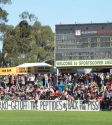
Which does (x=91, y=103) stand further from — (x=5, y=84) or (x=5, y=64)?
(x=5, y=64)

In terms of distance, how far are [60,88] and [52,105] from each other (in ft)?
17.4

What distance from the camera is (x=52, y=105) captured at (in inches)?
1210

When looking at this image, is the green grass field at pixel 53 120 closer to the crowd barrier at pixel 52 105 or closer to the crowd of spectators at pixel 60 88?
the crowd barrier at pixel 52 105

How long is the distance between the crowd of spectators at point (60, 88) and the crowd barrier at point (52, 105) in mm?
484

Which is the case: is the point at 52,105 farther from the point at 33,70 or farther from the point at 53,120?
the point at 33,70

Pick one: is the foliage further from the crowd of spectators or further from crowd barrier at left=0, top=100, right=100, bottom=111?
crowd barrier at left=0, top=100, right=100, bottom=111

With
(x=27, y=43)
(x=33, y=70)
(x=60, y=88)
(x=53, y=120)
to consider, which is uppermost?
(x=27, y=43)

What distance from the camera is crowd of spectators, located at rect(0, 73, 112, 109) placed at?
106ft

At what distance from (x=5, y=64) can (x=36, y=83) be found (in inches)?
1558

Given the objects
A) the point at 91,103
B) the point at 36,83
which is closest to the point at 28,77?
the point at 36,83

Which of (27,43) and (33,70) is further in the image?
(27,43)

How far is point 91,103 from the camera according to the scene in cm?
3002

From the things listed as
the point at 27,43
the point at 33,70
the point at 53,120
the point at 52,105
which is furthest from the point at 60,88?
the point at 27,43

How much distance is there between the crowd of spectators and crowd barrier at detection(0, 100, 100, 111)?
1.59ft
